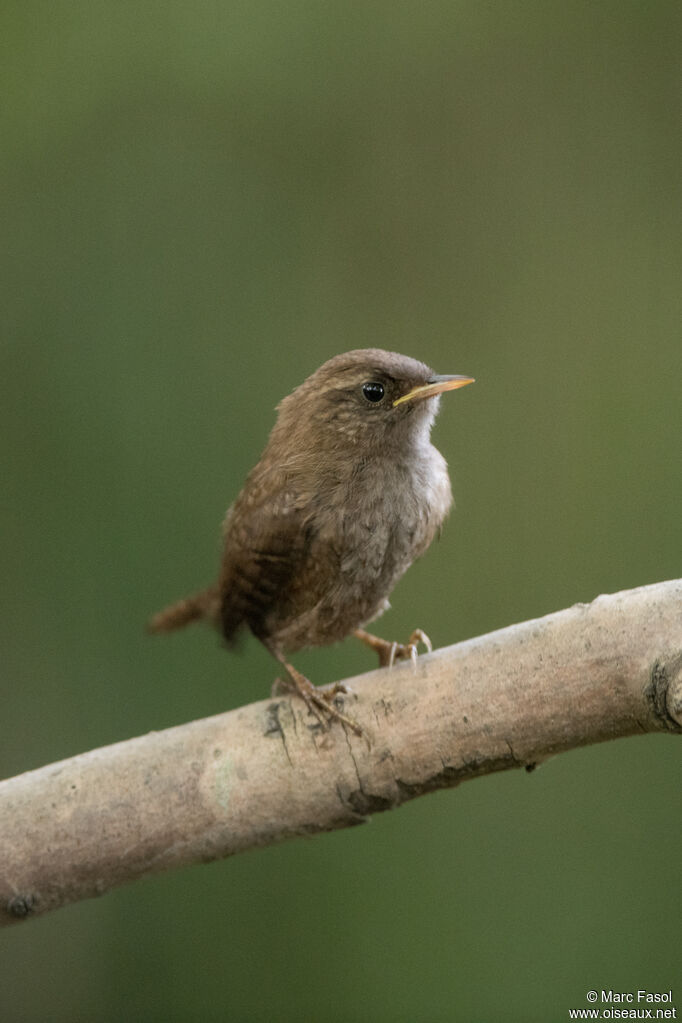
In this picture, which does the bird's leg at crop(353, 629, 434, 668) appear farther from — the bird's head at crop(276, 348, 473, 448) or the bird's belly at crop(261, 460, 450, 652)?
the bird's head at crop(276, 348, 473, 448)

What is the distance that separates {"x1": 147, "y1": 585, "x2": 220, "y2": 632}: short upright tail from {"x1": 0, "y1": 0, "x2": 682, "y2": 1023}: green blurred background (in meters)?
0.82

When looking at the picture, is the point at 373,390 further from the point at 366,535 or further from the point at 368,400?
the point at 366,535

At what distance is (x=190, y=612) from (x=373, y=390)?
726mm

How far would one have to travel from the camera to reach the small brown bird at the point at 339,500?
2121 mm

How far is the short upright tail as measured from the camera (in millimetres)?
2422

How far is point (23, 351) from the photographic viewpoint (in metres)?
3.41

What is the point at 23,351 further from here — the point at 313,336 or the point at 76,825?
the point at 76,825

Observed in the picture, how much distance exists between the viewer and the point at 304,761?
191 cm

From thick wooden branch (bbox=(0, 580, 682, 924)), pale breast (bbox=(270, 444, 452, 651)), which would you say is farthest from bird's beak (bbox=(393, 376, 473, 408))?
thick wooden branch (bbox=(0, 580, 682, 924))

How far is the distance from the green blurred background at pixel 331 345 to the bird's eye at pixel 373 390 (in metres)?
1.29

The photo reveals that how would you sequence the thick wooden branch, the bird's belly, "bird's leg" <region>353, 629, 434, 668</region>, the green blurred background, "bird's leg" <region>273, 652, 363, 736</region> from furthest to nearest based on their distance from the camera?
the green blurred background
"bird's leg" <region>353, 629, 434, 668</region>
the bird's belly
"bird's leg" <region>273, 652, 363, 736</region>
the thick wooden branch

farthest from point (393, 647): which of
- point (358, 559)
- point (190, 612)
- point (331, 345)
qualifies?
point (331, 345)

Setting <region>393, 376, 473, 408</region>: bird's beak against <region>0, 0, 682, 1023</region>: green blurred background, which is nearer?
<region>393, 376, 473, 408</region>: bird's beak

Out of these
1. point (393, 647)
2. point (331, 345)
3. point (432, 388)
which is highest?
point (331, 345)
